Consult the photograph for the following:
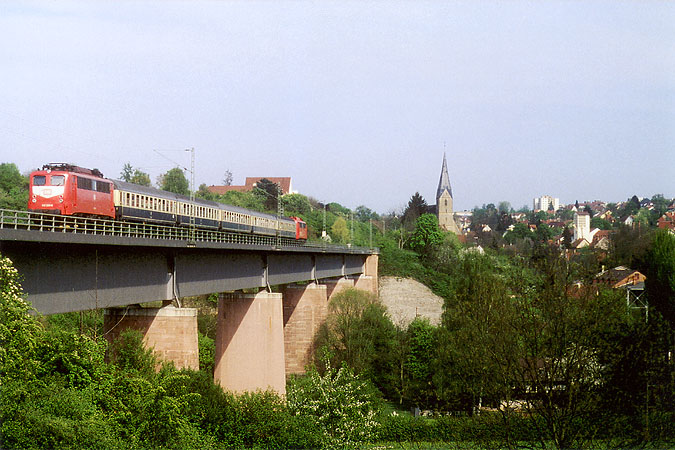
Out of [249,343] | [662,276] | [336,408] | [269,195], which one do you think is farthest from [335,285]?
[269,195]

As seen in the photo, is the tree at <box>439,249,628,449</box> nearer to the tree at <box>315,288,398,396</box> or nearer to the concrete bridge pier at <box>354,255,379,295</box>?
the tree at <box>315,288,398,396</box>

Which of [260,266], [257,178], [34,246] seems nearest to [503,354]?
[34,246]

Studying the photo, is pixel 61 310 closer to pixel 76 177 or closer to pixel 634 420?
pixel 76 177

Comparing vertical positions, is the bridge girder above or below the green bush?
above

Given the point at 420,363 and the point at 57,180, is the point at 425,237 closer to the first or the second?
the point at 420,363

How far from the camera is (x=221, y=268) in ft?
109

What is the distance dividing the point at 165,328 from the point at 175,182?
283 ft

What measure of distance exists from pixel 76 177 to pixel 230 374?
13658 mm

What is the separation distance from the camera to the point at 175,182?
110 m

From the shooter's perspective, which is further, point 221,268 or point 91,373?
point 221,268

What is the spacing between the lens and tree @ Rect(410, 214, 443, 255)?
10212cm

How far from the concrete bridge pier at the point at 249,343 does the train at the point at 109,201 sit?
5497 millimetres

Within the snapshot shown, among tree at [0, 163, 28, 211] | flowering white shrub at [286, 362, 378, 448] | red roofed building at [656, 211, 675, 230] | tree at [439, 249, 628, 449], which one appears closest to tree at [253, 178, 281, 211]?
tree at [0, 163, 28, 211]

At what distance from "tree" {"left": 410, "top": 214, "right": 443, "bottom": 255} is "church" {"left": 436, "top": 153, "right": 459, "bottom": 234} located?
258 ft
